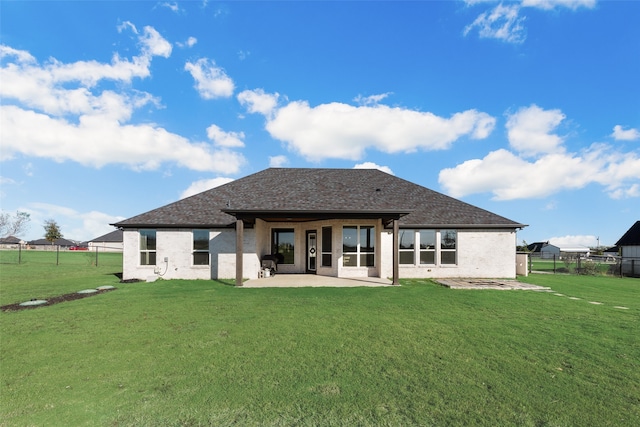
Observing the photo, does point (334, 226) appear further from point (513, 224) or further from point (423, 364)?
point (423, 364)

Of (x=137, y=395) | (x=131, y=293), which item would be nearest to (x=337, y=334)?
(x=137, y=395)

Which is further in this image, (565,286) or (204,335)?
(565,286)

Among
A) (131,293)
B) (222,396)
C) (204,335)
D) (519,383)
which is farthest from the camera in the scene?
(131,293)

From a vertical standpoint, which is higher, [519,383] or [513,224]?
[513,224]

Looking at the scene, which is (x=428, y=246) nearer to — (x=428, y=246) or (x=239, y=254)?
(x=428, y=246)

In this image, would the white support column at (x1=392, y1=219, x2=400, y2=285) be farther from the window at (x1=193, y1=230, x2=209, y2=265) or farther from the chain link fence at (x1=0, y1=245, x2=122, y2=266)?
the chain link fence at (x1=0, y1=245, x2=122, y2=266)

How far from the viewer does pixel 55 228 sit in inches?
2447

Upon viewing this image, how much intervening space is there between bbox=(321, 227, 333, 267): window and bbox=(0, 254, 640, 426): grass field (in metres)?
6.69

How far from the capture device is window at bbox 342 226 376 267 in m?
14.6

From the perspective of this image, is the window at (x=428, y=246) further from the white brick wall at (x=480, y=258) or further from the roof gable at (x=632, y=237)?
the roof gable at (x=632, y=237)

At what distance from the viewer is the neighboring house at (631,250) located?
19853 mm

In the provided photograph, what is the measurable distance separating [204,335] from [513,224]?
15.0 m

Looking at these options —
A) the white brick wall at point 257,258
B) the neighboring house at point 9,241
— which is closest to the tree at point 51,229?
the neighboring house at point 9,241

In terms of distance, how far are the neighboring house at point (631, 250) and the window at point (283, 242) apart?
66.9 ft
